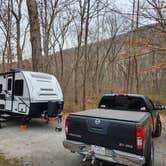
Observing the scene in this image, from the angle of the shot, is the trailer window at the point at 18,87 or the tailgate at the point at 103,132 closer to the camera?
the tailgate at the point at 103,132

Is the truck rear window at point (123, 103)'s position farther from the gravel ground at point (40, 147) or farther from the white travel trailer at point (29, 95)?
the white travel trailer at point (29, 95)

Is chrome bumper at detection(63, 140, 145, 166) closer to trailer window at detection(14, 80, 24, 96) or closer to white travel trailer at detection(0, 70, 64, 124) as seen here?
white travel trailer at detection(0, 70, 64, 124)

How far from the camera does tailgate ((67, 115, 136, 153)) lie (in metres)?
3.55

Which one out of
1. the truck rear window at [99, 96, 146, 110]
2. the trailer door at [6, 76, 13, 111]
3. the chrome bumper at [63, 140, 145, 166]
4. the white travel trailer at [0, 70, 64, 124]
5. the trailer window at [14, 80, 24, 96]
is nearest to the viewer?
the chrome bumper at [63, 140, 145, 166]

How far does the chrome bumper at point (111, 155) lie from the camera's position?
3.40 meters

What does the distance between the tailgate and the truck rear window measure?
7.50 feet

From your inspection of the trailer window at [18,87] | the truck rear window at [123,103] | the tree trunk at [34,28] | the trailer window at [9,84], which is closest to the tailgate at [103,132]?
the truck rear window at [123,103]

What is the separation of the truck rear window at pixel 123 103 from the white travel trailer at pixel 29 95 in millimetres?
2719

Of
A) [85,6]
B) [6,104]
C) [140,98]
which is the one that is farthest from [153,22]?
[85,6]

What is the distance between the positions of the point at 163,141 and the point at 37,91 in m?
5.14

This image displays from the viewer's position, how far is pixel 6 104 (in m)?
9.02

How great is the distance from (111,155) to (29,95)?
203 inches

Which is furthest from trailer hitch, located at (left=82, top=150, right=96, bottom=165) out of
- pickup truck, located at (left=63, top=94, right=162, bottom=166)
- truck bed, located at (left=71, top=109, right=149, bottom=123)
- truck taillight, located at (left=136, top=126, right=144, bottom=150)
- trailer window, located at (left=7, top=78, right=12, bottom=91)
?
trailer window, located at (left=7, top=78, right=12, bottom=91)

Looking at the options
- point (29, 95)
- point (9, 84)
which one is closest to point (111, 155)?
point (29, 95)
